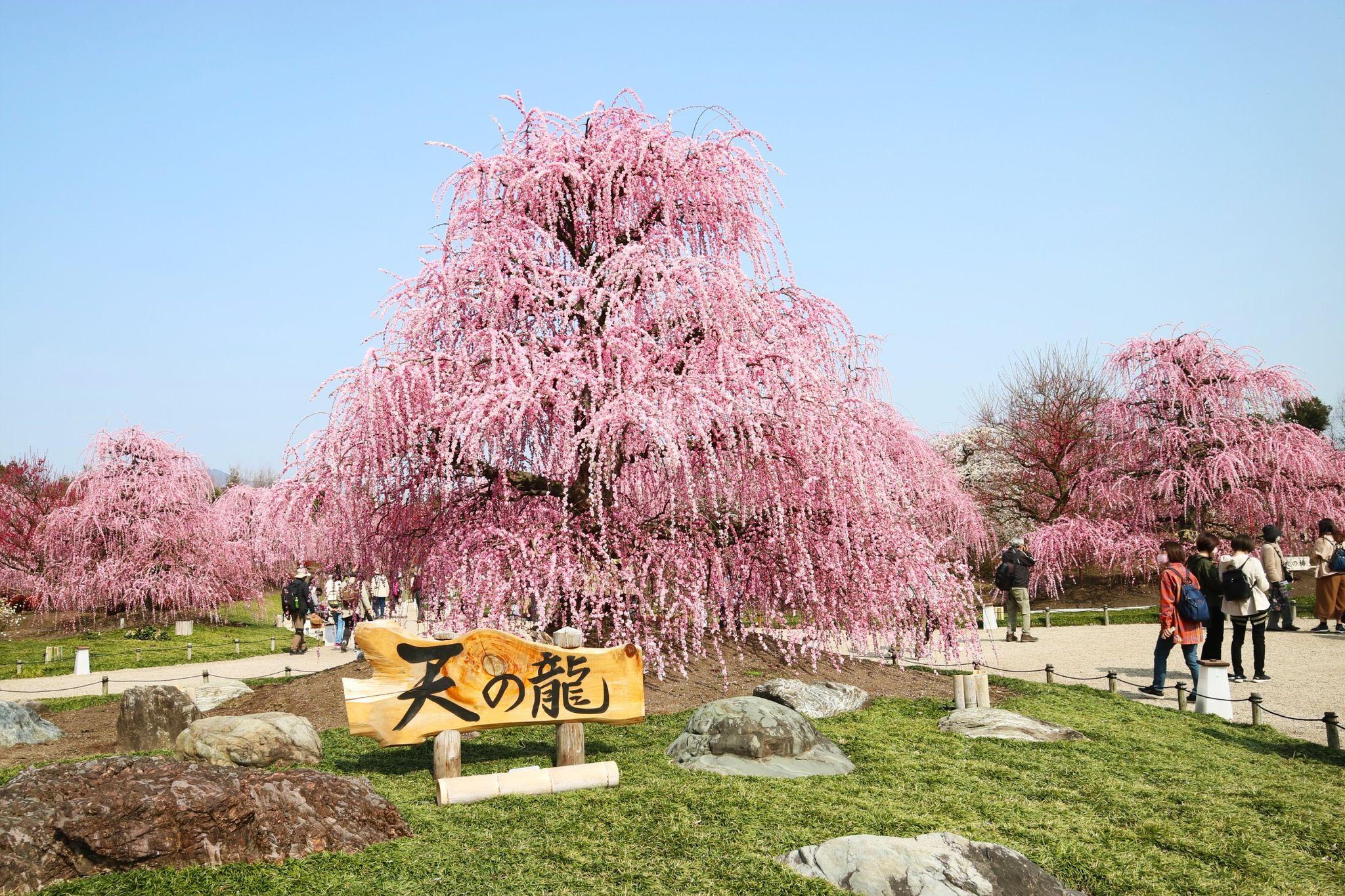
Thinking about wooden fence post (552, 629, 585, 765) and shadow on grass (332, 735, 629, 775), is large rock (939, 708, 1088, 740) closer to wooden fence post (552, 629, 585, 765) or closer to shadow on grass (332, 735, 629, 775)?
shadow on grass (332, 735, 629, 775)

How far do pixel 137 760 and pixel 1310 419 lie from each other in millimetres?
49984

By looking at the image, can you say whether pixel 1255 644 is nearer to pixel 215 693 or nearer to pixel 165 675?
pixel 215 693

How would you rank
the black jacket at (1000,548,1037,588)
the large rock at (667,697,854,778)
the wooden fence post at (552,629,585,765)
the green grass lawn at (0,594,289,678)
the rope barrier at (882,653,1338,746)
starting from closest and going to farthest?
the wooden fence post at (552,629,585,765) < the large rock at (667,697,854,778) < the rope barrier at (882,653,1338,746) < the black jacket at (1000,548,1037,588) < the green grass lawn at (0,594,289,678)

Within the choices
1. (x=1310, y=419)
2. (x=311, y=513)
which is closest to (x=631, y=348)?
(x=311, y=513)

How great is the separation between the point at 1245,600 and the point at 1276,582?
15.2 feet

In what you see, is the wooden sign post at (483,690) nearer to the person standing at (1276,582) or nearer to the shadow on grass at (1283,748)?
the shadow on grass at (1283,748)

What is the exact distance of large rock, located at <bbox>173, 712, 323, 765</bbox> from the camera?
7.39 metres

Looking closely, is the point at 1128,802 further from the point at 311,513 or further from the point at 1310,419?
the point at 1310,419

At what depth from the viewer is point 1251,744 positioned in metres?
8.93

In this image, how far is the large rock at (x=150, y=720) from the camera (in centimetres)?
931

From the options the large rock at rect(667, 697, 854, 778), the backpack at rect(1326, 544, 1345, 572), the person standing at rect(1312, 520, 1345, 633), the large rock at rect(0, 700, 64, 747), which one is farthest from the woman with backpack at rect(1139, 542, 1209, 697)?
the large rock at rect(0, 700, 64, 747)

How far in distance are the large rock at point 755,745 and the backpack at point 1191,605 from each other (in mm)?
5289

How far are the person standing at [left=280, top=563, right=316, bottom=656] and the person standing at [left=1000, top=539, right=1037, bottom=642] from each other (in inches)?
567

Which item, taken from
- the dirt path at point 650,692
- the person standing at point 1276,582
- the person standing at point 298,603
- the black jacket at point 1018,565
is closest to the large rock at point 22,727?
the dirt path at point 650,692
